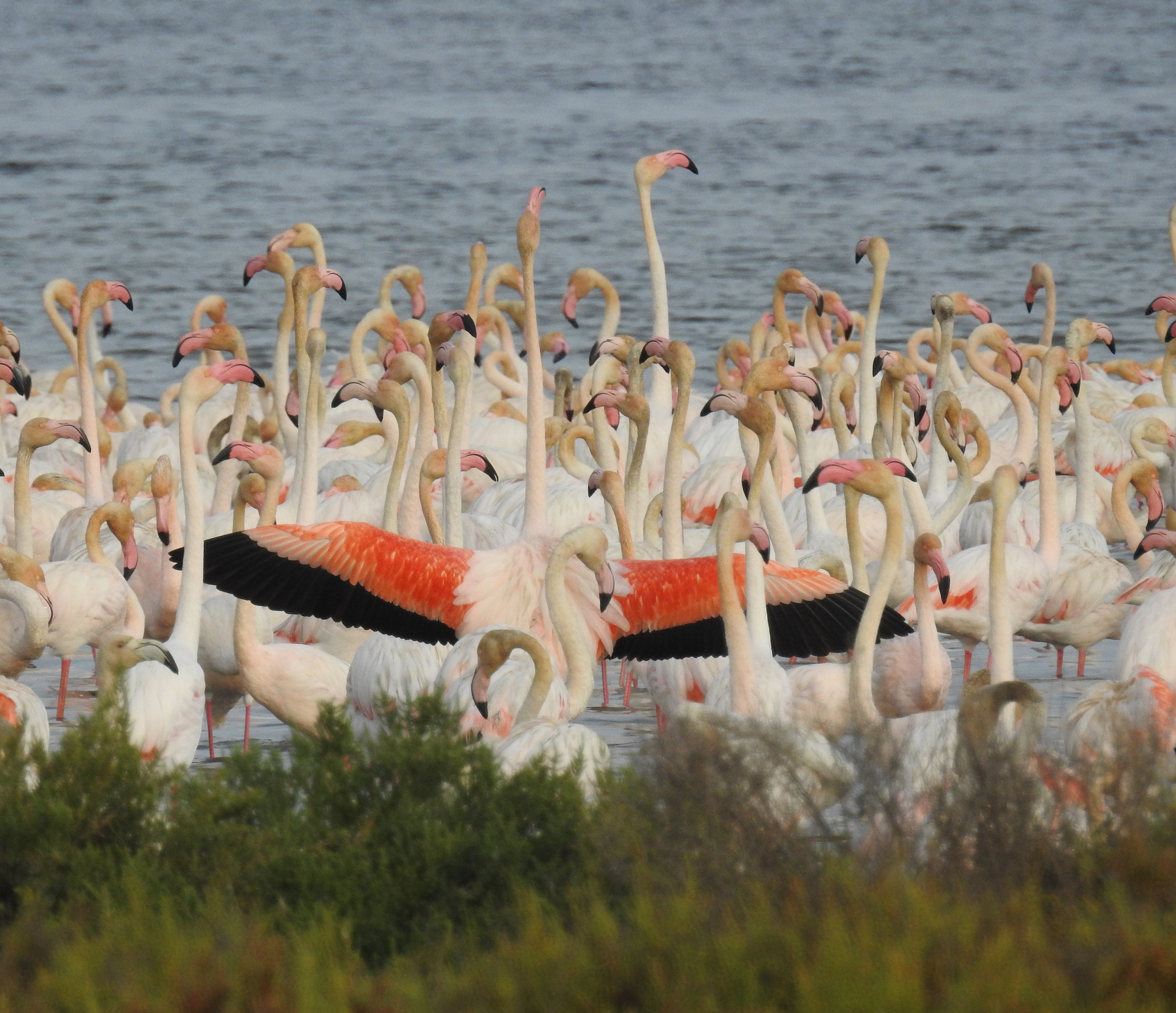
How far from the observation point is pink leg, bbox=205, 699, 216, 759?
7.52 meters

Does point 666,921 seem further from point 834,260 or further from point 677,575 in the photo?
point 834,260

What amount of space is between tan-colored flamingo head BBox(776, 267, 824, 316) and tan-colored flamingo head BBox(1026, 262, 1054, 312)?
204cm

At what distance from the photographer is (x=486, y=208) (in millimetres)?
27062

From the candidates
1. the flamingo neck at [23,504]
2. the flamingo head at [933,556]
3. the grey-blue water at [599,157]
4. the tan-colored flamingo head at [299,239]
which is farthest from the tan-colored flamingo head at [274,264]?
the grey-blue water at [599,157]

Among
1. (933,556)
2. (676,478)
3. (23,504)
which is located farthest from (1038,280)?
(23,504)

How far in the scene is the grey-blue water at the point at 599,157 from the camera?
2239 centimetres

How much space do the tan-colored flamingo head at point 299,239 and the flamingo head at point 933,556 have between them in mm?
5428

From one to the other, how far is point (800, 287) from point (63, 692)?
605 cm

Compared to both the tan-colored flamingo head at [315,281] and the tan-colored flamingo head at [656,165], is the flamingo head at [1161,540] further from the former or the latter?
the tan-colored flamingo head at [315,281]

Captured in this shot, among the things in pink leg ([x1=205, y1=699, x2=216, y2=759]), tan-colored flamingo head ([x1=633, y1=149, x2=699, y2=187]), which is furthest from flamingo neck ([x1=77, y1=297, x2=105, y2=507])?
tan-colored flamingo head ([x1=633, y1=149, x2=699, y2=187])

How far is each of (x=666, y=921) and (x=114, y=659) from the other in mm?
3235

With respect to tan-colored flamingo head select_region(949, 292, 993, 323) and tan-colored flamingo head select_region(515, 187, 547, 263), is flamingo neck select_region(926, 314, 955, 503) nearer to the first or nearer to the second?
tan-colored flamingo head select_region(949, 292, 993, 323)

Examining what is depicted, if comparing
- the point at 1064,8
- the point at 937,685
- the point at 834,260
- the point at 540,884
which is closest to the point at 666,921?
the point at 540,884

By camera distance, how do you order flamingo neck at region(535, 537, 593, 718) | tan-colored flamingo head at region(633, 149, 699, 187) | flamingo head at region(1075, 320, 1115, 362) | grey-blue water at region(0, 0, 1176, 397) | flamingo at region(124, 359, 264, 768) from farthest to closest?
1. grey-blue water at region(0, 0, 1176, 397)
2. flamingo head at region(1075, 320, 1115, 362)
3. tan-colored flamingo head at region(633, 149, 699, 187)
4. flamingo at region(124, 359, 264, 768)
5. flamingo neck at region(535, 537, 593, 718)
